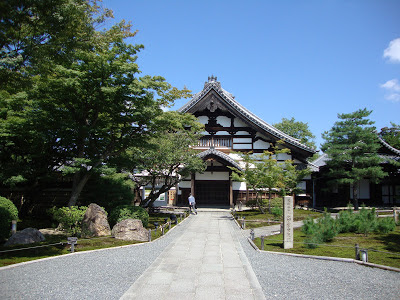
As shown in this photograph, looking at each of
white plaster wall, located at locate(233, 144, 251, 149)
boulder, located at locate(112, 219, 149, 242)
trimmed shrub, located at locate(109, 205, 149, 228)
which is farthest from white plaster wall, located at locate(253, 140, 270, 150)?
boulder, located at locate(112, 219, 149, 242)

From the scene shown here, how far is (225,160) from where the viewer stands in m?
23.4

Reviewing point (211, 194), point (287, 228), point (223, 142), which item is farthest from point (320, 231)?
point (211, 194)

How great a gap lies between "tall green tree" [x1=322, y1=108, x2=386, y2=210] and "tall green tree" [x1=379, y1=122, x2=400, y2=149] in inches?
710

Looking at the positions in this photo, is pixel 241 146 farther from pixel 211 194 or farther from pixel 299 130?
pixel 299 130

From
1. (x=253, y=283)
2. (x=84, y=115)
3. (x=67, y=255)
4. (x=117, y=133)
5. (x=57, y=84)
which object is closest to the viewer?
(x=253, y=283)

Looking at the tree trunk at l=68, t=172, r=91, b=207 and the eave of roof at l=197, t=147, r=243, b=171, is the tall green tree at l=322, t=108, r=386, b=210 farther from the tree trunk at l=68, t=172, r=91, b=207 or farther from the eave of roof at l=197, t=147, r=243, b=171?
the tree trunk at l=68, t=172, r=91, b=207

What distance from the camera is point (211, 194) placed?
2639 centimetres

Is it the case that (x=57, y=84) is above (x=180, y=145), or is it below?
above

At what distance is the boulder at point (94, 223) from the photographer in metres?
11.9

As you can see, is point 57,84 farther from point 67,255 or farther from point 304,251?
point 304,251

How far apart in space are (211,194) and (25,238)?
17.9 m

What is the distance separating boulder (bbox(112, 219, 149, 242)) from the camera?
11.5 meters

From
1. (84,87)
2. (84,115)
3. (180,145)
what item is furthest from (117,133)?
(180,145)

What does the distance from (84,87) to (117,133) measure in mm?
3103
